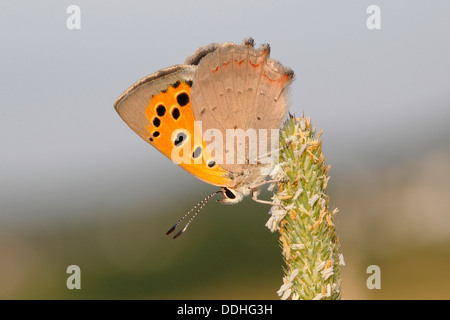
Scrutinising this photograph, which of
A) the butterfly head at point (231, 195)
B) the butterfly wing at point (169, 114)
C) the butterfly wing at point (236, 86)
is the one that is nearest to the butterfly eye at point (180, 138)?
the butterfly wing at point (169, 114)

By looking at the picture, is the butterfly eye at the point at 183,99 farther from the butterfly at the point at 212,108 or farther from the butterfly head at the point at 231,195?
the butterfly head at the point at 231,195

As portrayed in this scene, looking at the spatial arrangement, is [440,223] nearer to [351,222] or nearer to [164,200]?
[351,222]

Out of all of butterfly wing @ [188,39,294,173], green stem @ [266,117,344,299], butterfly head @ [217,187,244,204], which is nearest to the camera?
green stem @ [266,117,344,299]

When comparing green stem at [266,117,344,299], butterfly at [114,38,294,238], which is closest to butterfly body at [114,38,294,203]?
butterfly at [114,38,294,238]

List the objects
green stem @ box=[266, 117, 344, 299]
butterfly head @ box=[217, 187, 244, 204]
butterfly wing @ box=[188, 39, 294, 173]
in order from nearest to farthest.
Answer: green stem @ box=[266, 117, 344, 299] → butterfly wing @ box=[188, 39, 294, 173] → butterfly head @ box=[217, 187, 244, 204]

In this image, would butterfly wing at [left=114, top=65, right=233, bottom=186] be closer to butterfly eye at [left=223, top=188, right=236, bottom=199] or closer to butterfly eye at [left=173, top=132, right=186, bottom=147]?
butterfly eye at [left=173, top=132, right=186, bottom=147]
